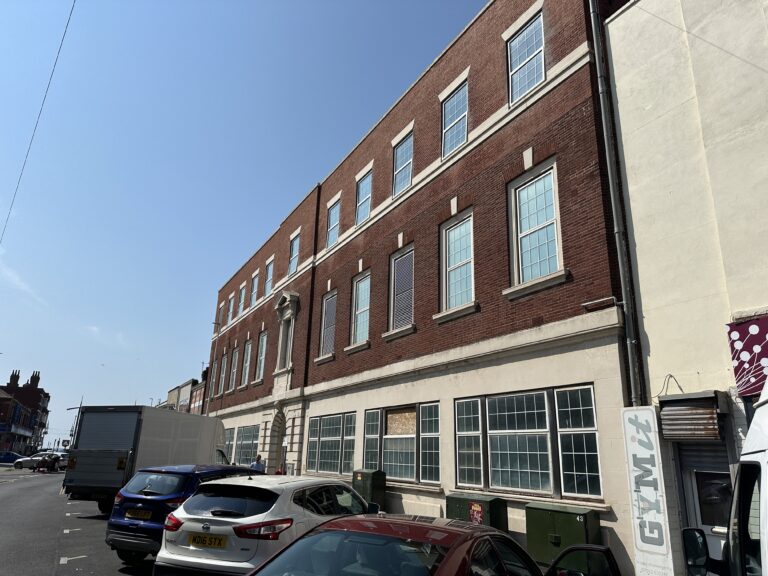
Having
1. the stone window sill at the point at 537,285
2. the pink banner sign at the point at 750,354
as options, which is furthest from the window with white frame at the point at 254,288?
the pink banner sign at the point at 750,354

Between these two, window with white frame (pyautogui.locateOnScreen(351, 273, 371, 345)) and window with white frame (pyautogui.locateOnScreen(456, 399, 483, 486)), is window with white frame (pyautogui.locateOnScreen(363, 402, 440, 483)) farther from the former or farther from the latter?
window with white frame (pyautogui.locateOnScreen(351, 273, 371, 345))

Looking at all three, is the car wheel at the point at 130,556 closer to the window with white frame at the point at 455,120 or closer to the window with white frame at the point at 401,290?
the window with white frame at the point at 401,290

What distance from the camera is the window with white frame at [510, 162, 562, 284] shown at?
439 inches

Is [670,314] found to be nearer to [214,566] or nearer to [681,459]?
[681,459]

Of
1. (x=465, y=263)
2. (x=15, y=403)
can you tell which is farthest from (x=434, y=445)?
(x=15, y=403)

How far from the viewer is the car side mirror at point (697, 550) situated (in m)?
3.51

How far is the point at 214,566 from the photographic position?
629cm

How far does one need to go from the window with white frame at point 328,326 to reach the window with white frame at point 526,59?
423 inches

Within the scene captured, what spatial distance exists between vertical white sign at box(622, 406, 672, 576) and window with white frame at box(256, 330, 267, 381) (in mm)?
21409

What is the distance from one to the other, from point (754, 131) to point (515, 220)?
Result: 4902 mm

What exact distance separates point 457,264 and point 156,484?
8.44 meters

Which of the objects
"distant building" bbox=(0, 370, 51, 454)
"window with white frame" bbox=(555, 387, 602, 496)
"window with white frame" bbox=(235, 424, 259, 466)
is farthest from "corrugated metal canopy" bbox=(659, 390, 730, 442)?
"distant building" bbox=(0, 370, 51, 454)

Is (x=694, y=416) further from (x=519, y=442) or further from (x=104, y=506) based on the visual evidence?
(x=104, y=506)

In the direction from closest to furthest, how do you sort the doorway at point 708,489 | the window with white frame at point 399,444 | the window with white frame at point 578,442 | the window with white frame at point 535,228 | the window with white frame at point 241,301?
the doorway at point 708,489 < the window with white frame at point 578,442 < the window with white frame at point 535,228 < the window with white frame at point 399,444 < the window with white frame at point 241,301
